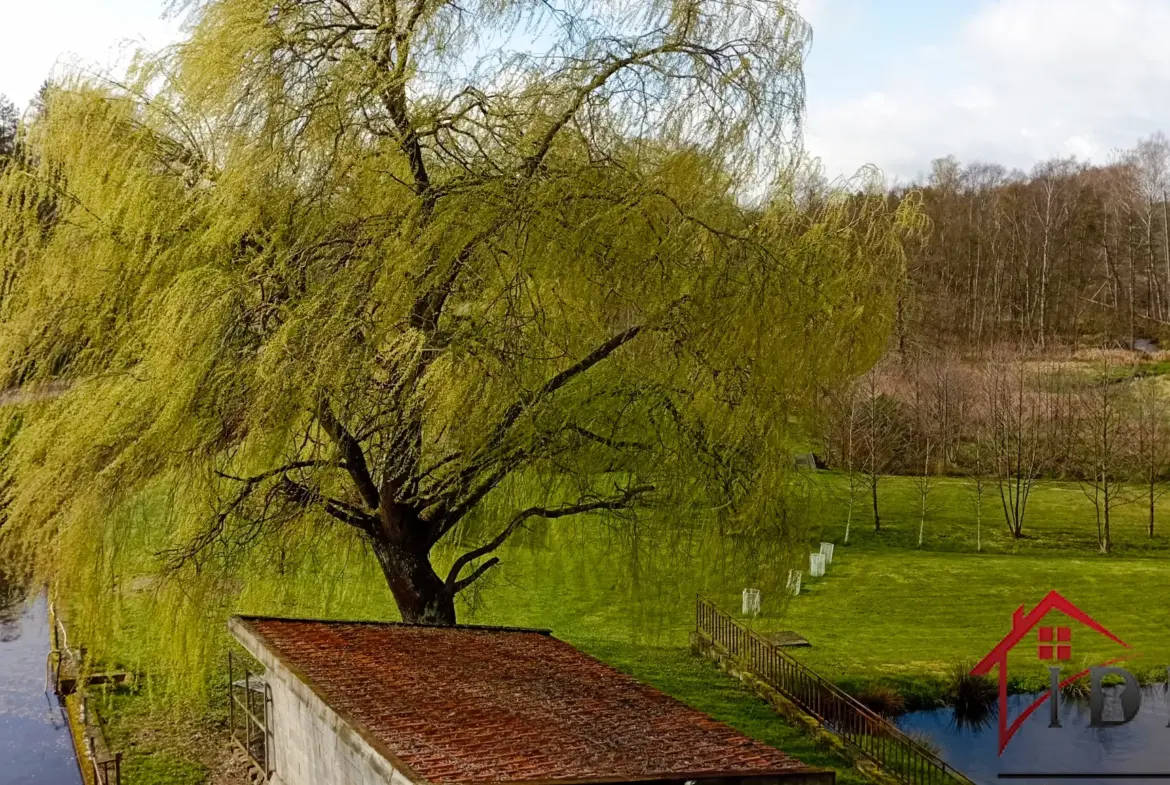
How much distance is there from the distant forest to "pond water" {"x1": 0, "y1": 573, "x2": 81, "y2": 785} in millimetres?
36874

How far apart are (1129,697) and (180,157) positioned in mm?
14882

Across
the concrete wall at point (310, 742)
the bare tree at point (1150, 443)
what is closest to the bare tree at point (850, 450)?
the bare tree at point (1150, 443)

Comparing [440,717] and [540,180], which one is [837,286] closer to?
[540,180]

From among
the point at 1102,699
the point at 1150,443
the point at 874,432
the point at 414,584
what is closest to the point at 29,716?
the point at 414,584

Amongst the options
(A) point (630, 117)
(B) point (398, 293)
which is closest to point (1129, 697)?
(A) point (630, 117)

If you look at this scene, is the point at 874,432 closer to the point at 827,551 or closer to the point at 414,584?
the point at 827,551

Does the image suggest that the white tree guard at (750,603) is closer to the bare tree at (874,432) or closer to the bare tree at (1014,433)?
the bare tree at (874,432)

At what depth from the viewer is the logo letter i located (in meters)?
14.6

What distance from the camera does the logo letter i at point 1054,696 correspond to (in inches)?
573

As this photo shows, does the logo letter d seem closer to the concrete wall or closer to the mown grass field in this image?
the mown grass field

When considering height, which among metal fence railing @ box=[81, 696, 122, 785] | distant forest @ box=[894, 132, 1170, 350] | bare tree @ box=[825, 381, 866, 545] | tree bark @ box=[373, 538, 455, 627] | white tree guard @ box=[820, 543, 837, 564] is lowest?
metal fence railing @ box=[81, 696, 122, 785]

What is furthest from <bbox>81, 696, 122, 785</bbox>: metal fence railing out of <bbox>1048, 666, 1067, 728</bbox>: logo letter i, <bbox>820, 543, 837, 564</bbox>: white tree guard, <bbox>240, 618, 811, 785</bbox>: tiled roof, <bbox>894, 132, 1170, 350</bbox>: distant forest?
<bbox>894, 132, 1170, 350</bbox>: distant forest

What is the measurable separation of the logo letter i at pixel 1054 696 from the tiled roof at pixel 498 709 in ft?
26.2

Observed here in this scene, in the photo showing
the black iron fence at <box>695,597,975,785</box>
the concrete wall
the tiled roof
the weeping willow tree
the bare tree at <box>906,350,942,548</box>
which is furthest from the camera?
the bare tree at <box>906,350,942,548</box>
